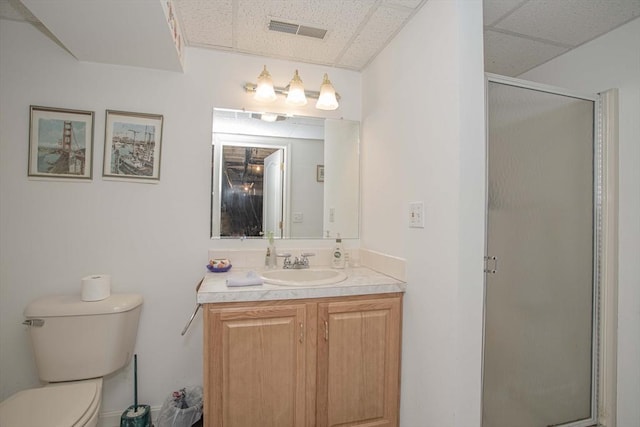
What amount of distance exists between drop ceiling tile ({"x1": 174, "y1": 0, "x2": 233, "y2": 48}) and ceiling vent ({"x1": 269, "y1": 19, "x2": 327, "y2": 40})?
0.76ft

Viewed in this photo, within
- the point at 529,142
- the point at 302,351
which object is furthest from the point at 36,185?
the point at 529,142

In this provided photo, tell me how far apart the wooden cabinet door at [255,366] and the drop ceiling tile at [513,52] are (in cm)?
192

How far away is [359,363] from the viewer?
4.94 feet

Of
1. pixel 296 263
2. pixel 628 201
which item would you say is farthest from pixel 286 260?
pixel 628 201

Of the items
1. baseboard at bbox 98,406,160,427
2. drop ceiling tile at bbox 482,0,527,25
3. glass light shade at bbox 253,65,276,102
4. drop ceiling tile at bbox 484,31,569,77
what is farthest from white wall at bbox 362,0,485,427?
baseboard at bbox 98,406,160,427

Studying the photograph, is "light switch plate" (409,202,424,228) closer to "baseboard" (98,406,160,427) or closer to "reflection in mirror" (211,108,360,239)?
"reflection in mirror" (211,108,360,239)

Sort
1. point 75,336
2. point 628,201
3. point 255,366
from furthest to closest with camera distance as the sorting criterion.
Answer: point 628,201, point 75,336, point 255,366

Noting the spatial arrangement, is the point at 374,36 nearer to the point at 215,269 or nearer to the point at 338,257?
the point at 338,257

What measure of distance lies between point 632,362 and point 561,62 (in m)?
1.80

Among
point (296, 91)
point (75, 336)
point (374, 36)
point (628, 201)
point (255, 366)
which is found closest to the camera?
point (255, 366)

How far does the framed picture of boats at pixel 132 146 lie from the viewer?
1752mm

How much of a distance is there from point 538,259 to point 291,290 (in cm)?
134

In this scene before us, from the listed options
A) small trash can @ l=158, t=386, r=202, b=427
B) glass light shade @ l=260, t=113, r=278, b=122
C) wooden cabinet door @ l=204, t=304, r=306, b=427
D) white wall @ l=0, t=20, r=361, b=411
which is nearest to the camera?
wooden cabinet door @ l=204, t=304, r=306, b=427

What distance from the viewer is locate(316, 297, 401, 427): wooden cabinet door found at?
4.80 feet
